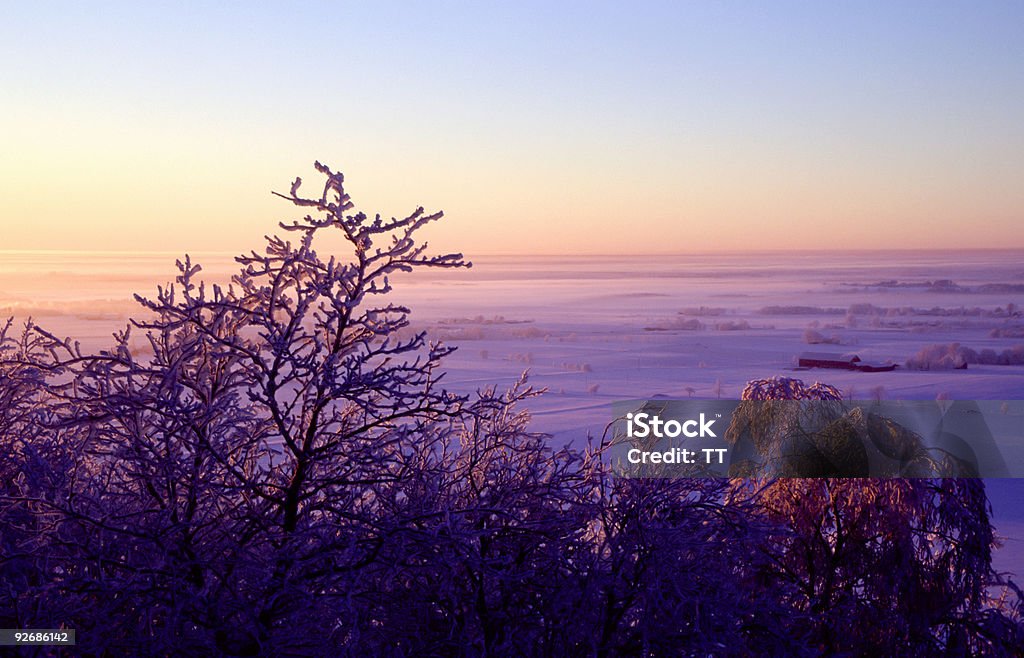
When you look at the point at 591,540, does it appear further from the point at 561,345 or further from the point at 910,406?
the point at 561,345

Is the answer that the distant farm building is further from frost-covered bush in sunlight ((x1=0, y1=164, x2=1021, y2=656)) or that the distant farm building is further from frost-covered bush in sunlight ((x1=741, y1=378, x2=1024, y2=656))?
frost-covered bush in sunlight ((x1=0, y1=164, x2=1021, y2=656))

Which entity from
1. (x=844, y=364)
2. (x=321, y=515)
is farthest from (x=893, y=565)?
(x=844, y=364)

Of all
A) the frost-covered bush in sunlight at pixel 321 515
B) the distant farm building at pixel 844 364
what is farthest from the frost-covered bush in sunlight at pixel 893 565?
the distant farm building at pixel 844 364

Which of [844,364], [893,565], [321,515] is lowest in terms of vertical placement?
[844,364]

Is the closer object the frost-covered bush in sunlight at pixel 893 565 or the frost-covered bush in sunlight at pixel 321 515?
the frost-covered bush in sunlight at pixel 321 515

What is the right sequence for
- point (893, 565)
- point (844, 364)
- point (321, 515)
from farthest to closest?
point (844, 364) < point (893, 565) < point (321, 515)

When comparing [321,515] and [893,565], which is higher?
[321,515]

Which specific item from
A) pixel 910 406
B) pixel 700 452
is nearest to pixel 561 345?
pixel 910 406

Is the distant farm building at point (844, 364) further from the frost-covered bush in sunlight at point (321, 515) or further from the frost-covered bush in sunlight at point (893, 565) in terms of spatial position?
the frost-covered bush in sunlight at point (321, 515)

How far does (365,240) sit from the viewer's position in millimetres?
6762

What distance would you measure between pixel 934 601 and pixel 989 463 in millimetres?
2779

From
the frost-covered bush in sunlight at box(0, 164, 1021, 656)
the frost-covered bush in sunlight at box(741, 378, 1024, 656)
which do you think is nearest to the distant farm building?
the frost-covered bush in sunlight at box(741, 378, 1024, 656)

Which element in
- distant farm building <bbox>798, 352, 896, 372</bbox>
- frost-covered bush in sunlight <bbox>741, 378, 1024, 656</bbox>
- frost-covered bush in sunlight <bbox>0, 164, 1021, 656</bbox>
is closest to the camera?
frost-covered bush in sunlight <bbox>0, 164, 1021, 656</bbox>

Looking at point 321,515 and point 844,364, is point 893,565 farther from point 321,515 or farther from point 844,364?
point 844,364
